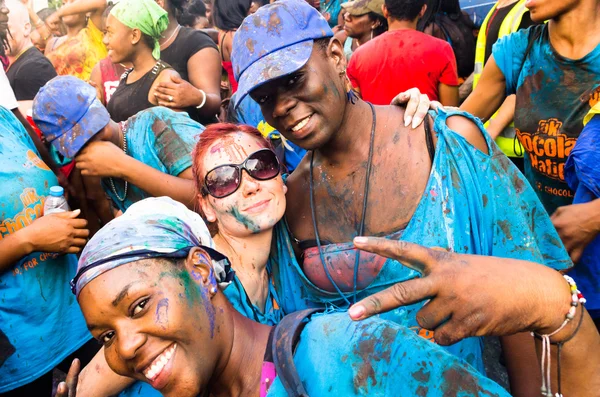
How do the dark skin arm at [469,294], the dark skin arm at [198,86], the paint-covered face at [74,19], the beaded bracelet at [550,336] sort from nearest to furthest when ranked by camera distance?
the dark skin arm at [469,294]
the beaded bracelet at [550,336]
the dark skin arm at [198,86]
the paint-covered face at [74,19]

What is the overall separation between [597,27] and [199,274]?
1.97m

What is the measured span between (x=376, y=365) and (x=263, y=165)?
996 millimetres

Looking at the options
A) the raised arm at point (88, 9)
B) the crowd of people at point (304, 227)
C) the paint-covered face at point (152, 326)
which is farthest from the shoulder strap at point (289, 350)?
the raised arm at point (88, 9)

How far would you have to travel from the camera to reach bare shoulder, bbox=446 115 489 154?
6.28ft

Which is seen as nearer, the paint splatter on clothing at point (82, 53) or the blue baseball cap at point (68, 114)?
the blue baseball cap at point (68, 114)

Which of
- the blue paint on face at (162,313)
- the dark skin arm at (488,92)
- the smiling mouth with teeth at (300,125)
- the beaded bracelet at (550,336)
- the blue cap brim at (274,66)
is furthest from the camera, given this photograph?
the dark skin arm at (488,92)

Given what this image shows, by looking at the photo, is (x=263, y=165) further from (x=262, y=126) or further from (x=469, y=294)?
(x=469, y=294)

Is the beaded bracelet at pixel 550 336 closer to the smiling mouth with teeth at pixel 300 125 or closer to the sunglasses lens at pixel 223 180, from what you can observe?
the smiling mouth with teeth at pixel 300 125

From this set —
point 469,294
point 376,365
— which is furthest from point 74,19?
point 469,294

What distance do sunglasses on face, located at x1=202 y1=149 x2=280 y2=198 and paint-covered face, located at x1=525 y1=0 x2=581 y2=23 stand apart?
136 cm

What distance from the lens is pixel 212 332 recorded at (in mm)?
1583

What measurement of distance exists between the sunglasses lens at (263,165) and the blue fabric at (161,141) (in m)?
0.56

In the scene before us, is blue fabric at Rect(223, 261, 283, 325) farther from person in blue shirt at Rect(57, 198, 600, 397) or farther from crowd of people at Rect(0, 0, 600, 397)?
person in blue shirt at Rect(57, 198, 600, 397)

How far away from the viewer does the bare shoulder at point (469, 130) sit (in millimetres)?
1915
